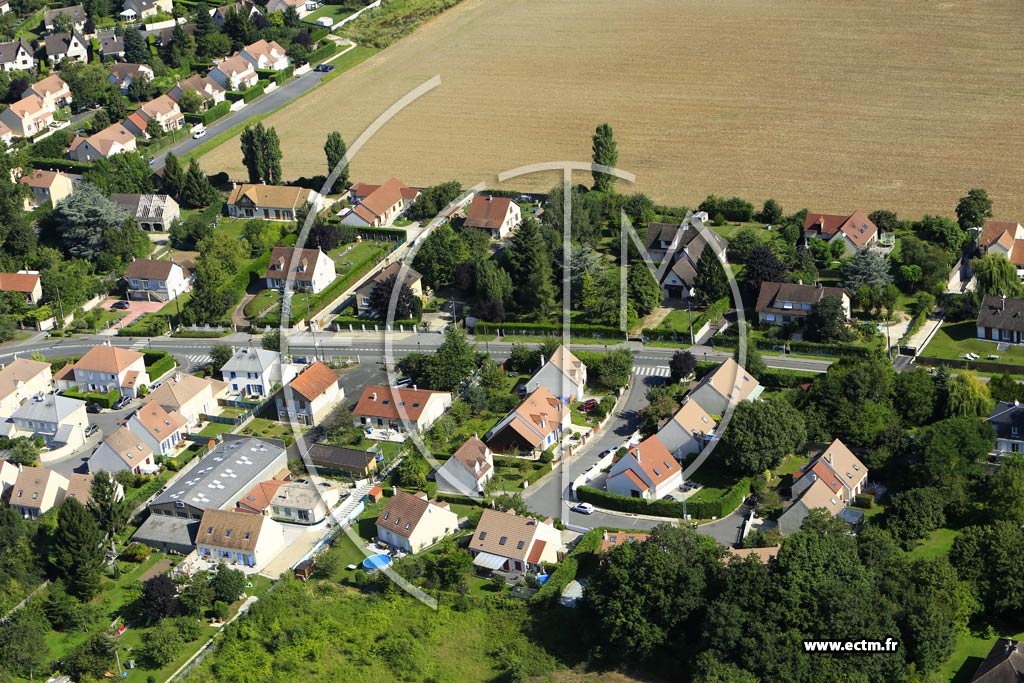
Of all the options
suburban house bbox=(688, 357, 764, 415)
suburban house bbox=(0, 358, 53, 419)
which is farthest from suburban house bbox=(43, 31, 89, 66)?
suburban house bbox=(688, 357, 764, 415)

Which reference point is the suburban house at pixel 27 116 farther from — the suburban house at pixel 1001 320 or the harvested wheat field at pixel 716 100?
the suburban house at pixel 1001 320

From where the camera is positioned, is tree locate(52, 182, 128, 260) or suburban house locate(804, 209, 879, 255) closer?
suburban house locate(804, 209, 879, 255)

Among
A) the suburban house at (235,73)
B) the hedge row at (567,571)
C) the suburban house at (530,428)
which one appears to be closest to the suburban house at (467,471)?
the suburban house at (530,428)

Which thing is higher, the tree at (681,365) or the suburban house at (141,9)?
the suburban house at (141,9)

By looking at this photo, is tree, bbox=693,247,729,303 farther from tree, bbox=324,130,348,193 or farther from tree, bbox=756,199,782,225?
tree, bbox=324,130,348,193

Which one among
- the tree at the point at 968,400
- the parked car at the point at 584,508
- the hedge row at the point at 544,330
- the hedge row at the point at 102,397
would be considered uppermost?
the tree at the point at 968,400

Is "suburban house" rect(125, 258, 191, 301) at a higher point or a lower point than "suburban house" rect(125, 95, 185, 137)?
lower
